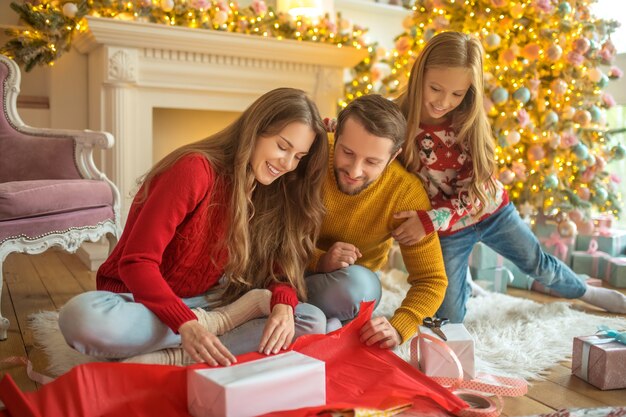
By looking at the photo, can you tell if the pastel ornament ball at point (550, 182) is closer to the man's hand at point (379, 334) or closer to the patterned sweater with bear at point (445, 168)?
the patterned sweater with bear at point (445, 168)

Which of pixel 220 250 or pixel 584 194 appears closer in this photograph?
pixel 220 250

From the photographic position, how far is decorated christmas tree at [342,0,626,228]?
314 cm

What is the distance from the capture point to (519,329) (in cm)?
205

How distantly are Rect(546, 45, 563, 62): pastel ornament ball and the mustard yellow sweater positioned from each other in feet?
5.41

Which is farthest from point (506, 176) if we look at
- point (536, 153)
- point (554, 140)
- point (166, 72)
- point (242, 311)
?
point (242, 311)

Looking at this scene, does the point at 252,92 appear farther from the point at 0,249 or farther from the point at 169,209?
the point at 169,209

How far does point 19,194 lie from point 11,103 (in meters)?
0.75

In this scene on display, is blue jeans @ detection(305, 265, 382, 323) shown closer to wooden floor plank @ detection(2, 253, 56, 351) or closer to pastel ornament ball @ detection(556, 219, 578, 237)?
wooden floor plank @ detection(2, 253, 56, 351)

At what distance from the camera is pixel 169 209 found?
56.2 inches

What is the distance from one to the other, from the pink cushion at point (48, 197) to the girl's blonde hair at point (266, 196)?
24.0 inches

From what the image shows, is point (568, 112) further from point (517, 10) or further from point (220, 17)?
point (220, 17)

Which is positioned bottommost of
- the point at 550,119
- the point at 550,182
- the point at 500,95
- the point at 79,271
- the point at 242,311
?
the point at 79,271

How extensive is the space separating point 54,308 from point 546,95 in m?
2.49

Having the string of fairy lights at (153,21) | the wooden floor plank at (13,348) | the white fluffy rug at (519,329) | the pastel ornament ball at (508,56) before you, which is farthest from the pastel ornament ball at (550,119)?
the wooden floor plank at (13,348)
